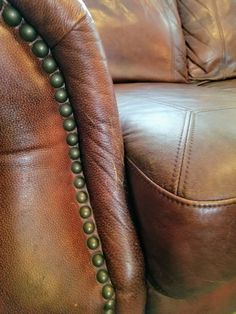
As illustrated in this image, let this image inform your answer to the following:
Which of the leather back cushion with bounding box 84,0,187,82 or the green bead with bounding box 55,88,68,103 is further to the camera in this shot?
the leather back cushion with bounding box 84,0,187,82

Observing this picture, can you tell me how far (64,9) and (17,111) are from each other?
0.39 feet

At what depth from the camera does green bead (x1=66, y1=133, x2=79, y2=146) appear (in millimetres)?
391

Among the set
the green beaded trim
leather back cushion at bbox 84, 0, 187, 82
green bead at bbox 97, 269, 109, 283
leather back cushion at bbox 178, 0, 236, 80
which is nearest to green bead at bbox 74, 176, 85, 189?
the green beaded trim

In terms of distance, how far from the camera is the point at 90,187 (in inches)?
16.0

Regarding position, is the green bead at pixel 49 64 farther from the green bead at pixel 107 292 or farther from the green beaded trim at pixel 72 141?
the green bead at pixel 107 292

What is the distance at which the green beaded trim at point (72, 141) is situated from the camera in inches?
13.2

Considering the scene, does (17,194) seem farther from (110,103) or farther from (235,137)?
(235,137)

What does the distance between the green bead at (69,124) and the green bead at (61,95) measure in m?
0.03

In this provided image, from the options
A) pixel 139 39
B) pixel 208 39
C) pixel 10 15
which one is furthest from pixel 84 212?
pixel 208 39

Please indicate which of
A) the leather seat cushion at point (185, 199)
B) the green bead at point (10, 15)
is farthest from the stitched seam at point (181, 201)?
the green bead at point (10, 15)

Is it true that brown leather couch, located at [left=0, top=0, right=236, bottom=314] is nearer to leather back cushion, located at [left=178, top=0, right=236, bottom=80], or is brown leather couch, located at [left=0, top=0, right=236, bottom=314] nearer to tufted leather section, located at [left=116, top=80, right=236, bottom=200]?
tufted leather section, located at [left=116, top=80, right=236, bottom=200]

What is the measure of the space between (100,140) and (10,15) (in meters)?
0.17

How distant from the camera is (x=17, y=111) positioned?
13.9 inches

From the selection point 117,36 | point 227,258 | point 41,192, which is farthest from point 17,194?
point 117,36
